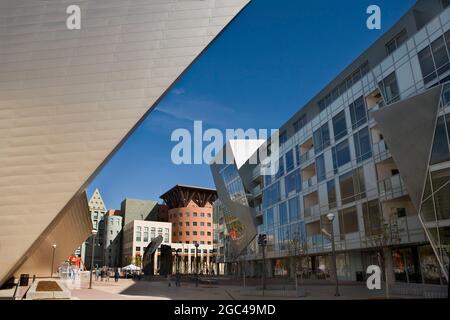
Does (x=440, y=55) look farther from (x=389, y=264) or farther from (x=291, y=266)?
(x=291, y=266)

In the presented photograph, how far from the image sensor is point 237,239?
64.2 metres

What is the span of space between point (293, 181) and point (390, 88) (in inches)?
810

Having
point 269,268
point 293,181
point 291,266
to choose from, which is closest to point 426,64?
point 293,181

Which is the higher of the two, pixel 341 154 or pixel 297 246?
pixel 341 154

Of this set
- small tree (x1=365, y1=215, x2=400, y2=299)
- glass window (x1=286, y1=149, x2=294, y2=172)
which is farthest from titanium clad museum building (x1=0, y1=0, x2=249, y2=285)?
glass window (x1=286, y1=149, x2=294, y2=172)

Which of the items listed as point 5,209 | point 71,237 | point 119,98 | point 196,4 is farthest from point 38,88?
point 71,237

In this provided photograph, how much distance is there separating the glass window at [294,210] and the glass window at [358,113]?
1497cm

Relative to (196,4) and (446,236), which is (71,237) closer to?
(196,4)

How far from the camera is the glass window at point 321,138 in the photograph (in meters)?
39.2

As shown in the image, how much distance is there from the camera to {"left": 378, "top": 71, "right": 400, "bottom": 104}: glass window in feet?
93.6

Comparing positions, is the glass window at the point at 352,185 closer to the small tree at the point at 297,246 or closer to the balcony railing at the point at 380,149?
the balcony railing at the point at 380,149

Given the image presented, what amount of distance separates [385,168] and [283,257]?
24.1 meters

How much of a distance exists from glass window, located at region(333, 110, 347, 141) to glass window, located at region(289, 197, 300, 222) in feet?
39.2

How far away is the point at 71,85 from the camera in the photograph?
63.6 feet
